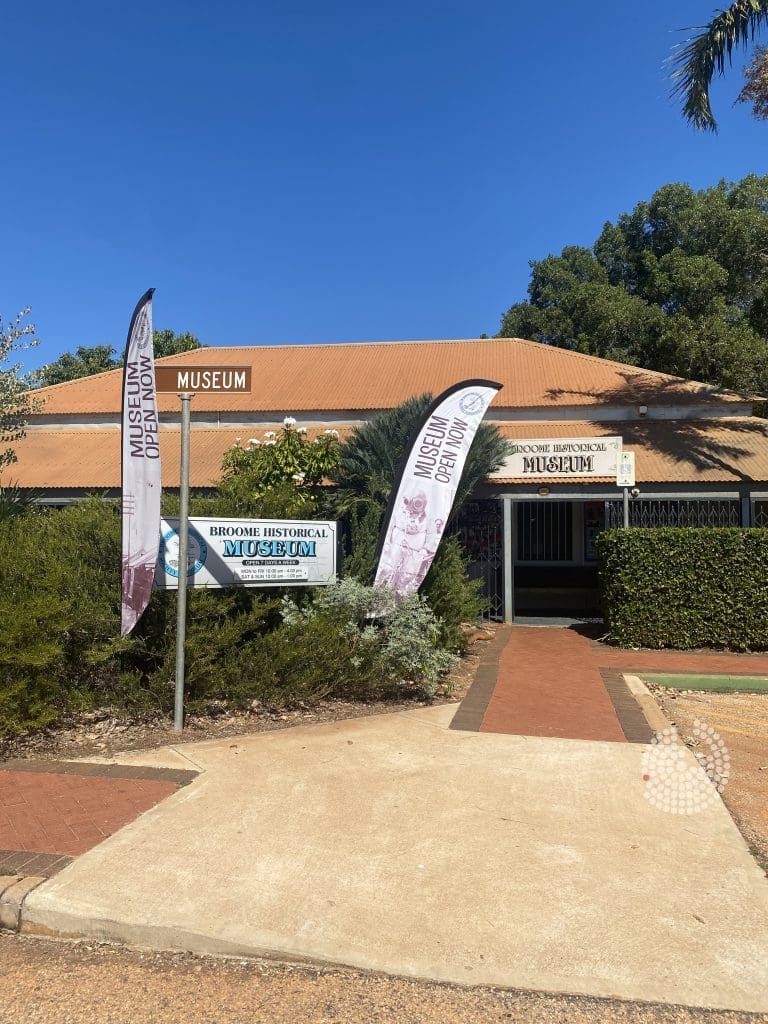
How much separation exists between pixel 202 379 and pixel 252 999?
440 centimetres

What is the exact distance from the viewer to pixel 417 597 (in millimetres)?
7887

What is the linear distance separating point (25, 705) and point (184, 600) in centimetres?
142

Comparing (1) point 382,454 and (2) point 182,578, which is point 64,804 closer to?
Answer: (2) point 182,578

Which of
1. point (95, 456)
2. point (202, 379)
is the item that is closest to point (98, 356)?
point (95, 456)

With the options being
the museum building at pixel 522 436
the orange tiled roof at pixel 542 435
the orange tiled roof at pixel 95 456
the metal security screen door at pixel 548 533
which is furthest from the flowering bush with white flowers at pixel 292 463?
the metal security screen door at pixel 548 533

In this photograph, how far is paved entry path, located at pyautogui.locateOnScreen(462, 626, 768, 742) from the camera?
6629 millimetres

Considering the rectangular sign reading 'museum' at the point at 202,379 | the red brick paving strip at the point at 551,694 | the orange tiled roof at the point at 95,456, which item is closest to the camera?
the rectangular sign reading 'museum' at the point at 202,379

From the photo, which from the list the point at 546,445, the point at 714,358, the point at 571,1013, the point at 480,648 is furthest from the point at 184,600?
the point at 714,358

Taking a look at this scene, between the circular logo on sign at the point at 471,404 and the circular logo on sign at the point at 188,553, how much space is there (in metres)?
3.48

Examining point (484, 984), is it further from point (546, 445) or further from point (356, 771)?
point (546, 445)

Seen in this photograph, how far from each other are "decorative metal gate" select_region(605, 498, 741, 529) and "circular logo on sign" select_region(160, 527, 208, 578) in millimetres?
9145

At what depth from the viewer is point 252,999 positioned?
114 inches

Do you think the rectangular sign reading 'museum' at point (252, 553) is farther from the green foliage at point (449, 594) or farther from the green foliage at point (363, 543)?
the green foliage at point (449, 594)

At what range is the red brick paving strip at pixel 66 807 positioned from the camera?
410cm
